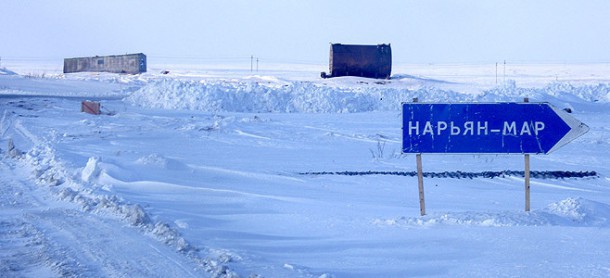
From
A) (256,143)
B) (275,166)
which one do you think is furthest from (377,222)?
(256,143)

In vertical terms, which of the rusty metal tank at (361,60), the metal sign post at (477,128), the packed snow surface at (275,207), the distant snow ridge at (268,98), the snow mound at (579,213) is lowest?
the packed snow surface at (275,207)

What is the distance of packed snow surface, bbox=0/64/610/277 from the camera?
7363 millimetres

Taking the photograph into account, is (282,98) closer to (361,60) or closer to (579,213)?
(361,60)

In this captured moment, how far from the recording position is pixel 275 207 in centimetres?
1065

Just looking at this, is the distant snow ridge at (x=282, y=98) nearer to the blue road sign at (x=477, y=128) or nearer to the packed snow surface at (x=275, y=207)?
the packed snow surface at (x=275, y=207)

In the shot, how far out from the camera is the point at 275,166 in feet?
51.1

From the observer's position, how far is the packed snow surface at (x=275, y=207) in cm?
736

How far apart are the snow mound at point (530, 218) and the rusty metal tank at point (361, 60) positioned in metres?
43.9

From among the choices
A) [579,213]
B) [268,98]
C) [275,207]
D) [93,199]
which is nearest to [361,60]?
[268,98]

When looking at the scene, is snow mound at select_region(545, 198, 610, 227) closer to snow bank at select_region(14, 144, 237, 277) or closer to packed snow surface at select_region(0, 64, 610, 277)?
packed snow surface at select_region(0, 64, 610, 277)

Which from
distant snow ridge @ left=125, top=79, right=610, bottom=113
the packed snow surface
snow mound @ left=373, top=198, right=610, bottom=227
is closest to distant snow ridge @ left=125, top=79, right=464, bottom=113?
distant snow ridge @ left=125, top=79, right=610, bottom=113

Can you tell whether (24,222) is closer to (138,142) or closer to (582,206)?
(582,206)

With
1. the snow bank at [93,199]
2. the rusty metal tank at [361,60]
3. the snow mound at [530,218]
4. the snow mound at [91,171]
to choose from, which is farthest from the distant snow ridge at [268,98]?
the snow mound at [530,218]

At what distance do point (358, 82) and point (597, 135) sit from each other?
2653cm
